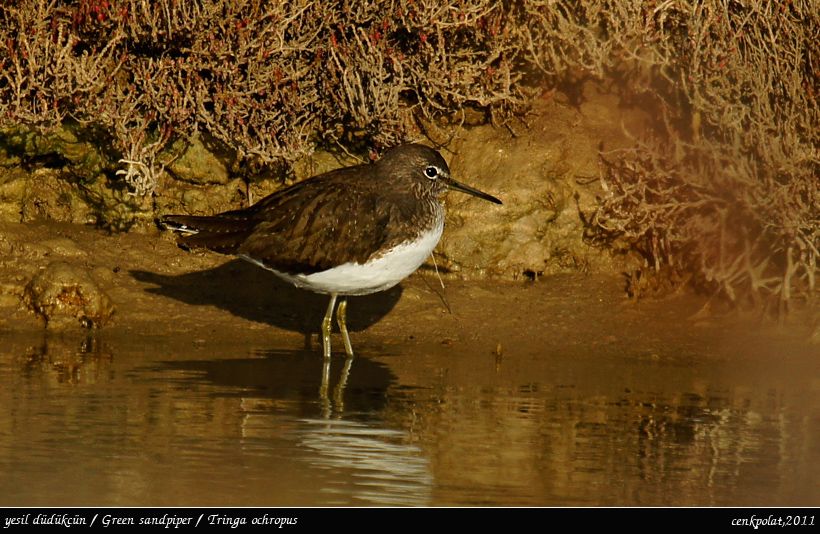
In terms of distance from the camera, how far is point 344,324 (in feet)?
35.8

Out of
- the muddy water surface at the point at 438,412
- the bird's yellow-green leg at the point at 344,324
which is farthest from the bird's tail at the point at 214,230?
the bird's yellow-green leg at the point at 344,324

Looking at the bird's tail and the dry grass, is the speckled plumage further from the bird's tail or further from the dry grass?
Answer: the dry grass

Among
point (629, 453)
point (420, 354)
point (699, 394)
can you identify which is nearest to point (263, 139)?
point (420, 354)

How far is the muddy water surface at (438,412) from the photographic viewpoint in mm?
6836

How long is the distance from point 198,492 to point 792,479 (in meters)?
3.16

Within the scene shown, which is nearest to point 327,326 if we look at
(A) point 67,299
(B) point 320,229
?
(B) point 320,229

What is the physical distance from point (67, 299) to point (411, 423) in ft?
13.3

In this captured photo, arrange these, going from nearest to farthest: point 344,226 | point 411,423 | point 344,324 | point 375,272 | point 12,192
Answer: point 411,423, point 375,272, point 344,226, point 344,324, point 12,192

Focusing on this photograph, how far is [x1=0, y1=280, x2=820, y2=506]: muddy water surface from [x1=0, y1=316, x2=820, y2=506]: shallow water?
2cm

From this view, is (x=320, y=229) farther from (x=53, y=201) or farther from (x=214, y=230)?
(x=53, y=201)

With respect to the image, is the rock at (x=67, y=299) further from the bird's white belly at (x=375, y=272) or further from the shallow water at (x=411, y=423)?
the bird's white belly at (x=375, y=272)

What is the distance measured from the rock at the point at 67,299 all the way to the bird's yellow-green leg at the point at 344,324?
6.62 feet
